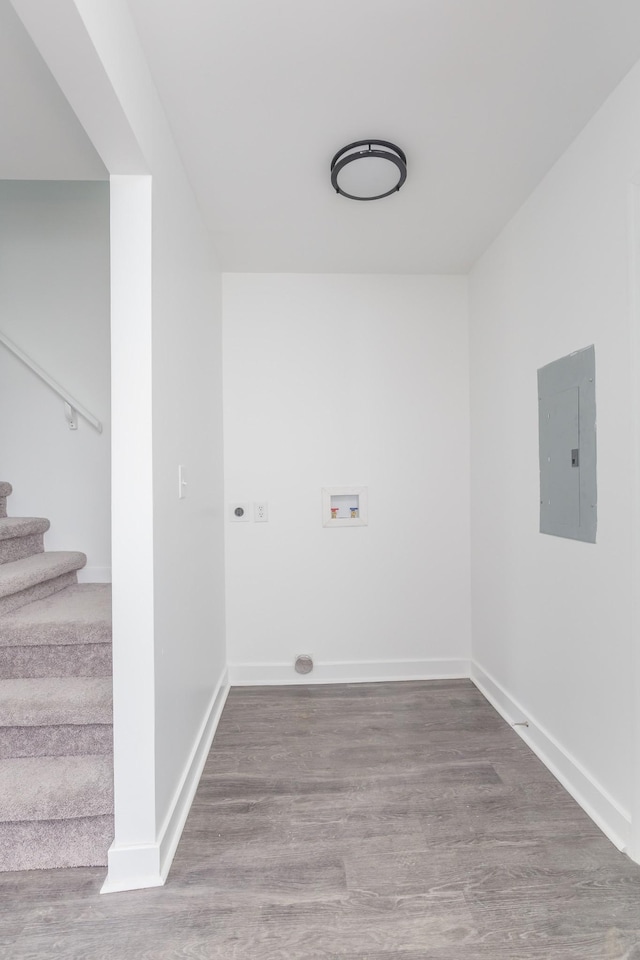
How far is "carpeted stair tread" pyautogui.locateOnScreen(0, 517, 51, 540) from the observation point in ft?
7.46

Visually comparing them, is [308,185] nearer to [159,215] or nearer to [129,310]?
[159,215]

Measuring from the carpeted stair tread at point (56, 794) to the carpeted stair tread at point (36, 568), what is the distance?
665 millimetres

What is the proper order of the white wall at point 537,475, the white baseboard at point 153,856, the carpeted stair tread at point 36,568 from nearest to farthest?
1. the white baseboard at point 153,856
2. the white wall at point 537,475
3. the carpeted stair tread at point 36,568

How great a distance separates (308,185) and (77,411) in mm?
1557

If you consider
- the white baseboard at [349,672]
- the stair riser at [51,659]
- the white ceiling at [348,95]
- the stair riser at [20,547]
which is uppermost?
the white ceiling at [348,95]

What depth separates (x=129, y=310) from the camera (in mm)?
1480

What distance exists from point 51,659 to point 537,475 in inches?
80.0

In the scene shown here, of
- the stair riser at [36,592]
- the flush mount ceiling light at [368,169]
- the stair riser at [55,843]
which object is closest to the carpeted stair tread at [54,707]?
the stair riser at [55,843]

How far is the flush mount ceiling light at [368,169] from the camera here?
1.82 meters

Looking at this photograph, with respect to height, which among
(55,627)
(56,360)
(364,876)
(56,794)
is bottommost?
(364,876)

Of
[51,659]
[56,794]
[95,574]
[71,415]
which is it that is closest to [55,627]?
[51,659]

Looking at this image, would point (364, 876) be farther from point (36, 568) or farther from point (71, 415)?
point (71, 415)

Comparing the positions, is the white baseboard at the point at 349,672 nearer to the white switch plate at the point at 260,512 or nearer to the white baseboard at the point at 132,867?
the white switch plate at the point at 260,512

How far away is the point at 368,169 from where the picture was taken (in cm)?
190
